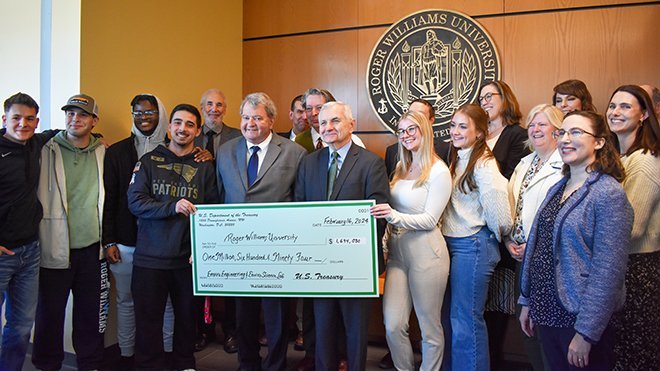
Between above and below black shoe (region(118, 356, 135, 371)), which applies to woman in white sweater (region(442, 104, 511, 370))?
above

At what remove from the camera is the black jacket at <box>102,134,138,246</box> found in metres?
2.90

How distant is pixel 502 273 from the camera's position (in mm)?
2752

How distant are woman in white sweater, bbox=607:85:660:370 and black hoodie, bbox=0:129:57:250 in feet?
9.51

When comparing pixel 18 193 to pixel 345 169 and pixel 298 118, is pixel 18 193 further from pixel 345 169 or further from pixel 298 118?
pixel 298 118

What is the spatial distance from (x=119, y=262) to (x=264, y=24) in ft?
9.04

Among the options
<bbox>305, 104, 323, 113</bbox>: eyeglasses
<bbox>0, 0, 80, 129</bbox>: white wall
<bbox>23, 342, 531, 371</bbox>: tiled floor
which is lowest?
<bbox>23, 342, 531, 371</bbox>: tiled floor

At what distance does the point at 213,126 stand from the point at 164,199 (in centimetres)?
98

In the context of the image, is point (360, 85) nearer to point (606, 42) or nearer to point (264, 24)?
point (264, 24)

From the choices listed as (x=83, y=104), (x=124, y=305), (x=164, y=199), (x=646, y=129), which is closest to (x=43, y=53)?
(x=83, y=104)

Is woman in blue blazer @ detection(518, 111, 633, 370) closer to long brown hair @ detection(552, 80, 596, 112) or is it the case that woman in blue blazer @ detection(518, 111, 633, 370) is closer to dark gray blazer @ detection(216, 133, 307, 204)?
long brown hair @ detection(552, 80, 596, 112)

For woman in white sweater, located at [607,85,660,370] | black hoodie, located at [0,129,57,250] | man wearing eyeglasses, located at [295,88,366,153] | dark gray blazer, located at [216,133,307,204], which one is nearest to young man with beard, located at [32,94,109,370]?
black hoodie, located at [0,129,57,250]

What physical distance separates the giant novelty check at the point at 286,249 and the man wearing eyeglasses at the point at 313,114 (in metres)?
0.94

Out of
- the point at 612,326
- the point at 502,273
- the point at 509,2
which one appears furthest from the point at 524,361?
the point at 509,2

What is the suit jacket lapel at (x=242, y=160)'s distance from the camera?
2.70 meters
